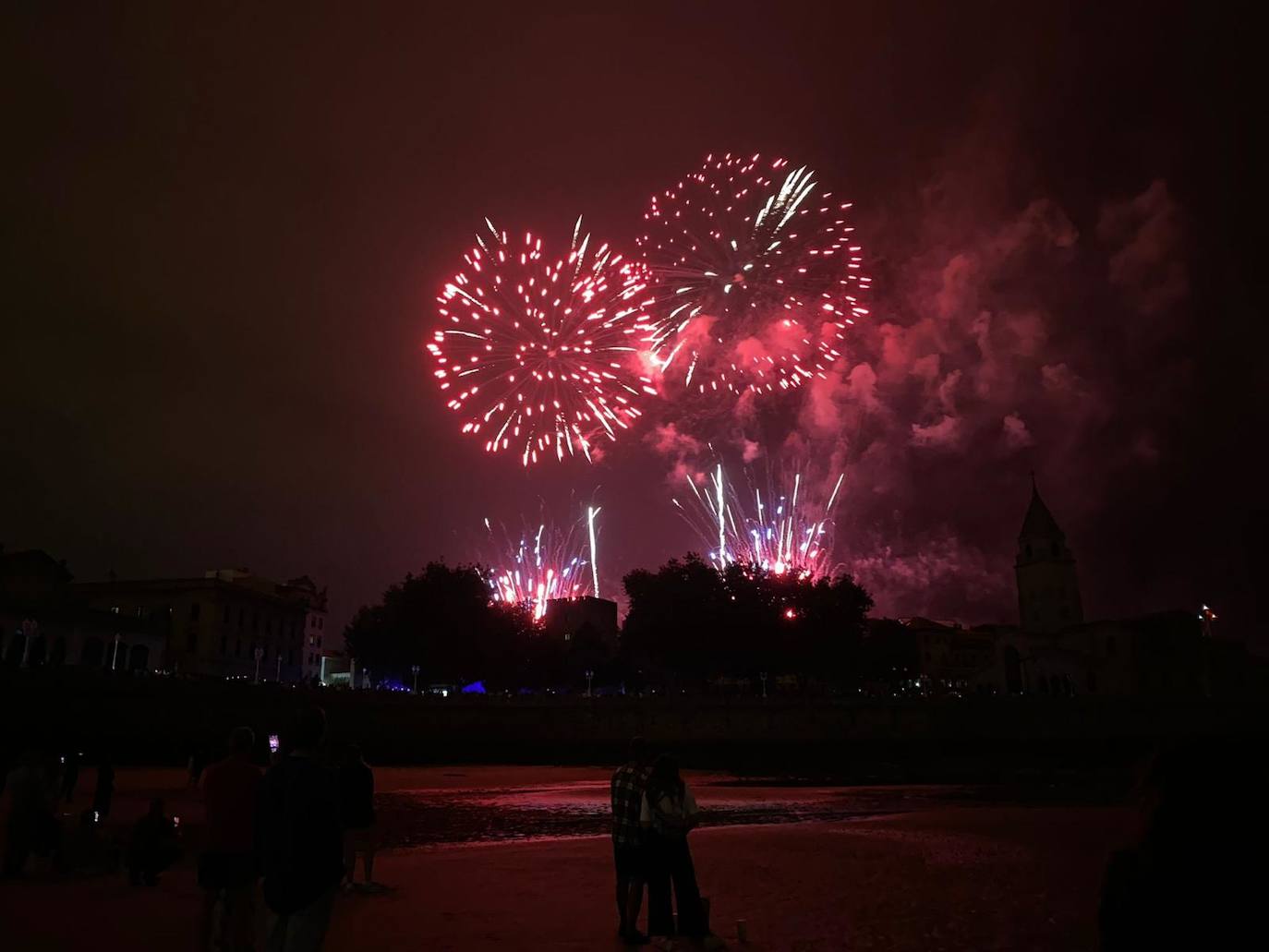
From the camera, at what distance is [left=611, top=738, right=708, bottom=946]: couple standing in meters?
9.38

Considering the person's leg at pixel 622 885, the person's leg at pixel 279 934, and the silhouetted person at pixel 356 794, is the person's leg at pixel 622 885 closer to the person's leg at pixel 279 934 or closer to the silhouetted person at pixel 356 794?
the silhouetted person at pixel 356 794

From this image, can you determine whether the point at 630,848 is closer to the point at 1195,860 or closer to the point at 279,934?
the point at 279,934

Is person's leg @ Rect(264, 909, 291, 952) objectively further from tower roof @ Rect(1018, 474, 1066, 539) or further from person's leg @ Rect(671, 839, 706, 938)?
tower roof @ Rect(1018, 474, 1066, 539)

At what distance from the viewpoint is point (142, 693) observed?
59.4 meters

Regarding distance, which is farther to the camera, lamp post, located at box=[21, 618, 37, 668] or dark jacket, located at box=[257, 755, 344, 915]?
lamp post, located at box=[21, 618, 37, 668]

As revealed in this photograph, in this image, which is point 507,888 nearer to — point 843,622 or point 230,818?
point 230,818

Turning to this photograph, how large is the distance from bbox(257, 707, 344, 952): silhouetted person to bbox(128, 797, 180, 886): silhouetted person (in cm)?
770

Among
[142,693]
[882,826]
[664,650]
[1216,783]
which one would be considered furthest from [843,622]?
[1216,783]

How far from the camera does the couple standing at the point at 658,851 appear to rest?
30.8ft

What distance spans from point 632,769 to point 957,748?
65098mm

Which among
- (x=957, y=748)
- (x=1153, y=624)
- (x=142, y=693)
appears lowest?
(x=957, y=748)

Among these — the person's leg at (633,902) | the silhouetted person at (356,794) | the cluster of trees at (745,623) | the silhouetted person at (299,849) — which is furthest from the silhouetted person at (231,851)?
the cluster of trees at (745,623)

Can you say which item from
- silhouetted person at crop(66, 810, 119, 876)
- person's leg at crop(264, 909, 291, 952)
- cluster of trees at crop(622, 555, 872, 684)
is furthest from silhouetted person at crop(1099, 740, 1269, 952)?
cluster of trees at crop(622, 555, 872, 684)

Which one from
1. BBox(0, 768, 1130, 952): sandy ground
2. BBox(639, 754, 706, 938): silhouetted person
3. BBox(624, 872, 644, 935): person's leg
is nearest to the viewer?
BBox(639, 754, 706, 938): silhouetted person
